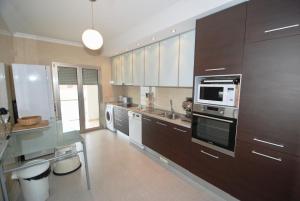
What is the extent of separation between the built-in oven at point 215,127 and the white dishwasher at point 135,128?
4.87 ft

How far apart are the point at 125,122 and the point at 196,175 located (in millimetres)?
2251

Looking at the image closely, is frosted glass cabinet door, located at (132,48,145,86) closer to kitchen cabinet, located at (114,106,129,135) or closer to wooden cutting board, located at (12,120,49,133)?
kitchen cabinet, located at (114,106,129,135)

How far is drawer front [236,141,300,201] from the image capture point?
4.34 feet

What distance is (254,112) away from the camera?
4.93 ft

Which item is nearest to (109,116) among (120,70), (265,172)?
(120,70)

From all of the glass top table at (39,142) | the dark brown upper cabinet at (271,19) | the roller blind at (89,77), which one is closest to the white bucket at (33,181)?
the glass top table at (39,142)

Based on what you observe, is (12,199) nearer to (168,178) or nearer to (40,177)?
(40,177)

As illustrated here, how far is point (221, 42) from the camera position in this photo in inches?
68.5

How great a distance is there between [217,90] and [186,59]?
33.7 inches

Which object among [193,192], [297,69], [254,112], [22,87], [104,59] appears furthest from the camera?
[104,59]

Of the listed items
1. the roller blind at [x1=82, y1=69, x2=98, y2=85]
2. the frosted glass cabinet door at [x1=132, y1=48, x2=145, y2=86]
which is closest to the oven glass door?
the frosted glass cabinet door at [x1=132, y1=48, x2=145, y2=86]

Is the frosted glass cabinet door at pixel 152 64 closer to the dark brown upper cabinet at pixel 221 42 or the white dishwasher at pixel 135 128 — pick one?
the white dishwasher at pixel 135 128

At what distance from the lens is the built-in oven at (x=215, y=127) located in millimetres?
1701

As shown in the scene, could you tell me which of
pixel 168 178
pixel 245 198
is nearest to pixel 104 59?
pixel 168 178
